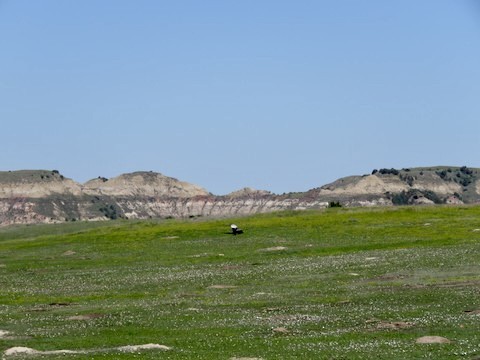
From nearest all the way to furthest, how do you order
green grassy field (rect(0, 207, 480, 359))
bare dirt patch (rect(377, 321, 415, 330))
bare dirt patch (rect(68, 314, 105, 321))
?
green grassy field (rect(0, 207, 480, 359)), bare dirt patch (rect(377, 321, 415, 330)), bare dirt patch (rect(68, 314, 105, 321))

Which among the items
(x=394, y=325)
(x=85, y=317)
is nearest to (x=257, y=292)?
(x=85, y=317)

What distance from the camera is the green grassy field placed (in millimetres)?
36281

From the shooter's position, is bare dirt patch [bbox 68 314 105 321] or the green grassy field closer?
the green grassy field

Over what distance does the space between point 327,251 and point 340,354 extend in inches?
1933

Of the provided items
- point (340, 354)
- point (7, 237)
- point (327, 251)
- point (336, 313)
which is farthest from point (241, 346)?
point (7, 237)

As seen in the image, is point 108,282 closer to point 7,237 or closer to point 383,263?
point 383,263

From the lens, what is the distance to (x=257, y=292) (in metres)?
55.6

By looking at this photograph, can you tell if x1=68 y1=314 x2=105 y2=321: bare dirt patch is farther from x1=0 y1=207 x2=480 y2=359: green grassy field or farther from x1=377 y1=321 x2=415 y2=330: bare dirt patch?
x1=377 y1=321 x2=415 y2=330: bare dirt patch

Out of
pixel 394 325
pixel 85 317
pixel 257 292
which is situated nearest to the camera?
pixel 394 325

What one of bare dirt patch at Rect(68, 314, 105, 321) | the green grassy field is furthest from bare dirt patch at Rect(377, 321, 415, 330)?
bare dirt patch at Rect(68, 314, 105, 321)

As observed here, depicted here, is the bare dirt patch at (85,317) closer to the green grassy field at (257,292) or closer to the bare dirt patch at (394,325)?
the green grassy field at (257,292)

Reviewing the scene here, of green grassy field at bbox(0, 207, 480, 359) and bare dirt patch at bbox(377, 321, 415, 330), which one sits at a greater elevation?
green grassy field at bbox(0, 207, 480, 359)

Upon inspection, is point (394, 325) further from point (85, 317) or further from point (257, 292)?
point (257, 292)

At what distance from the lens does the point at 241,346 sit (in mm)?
35594
